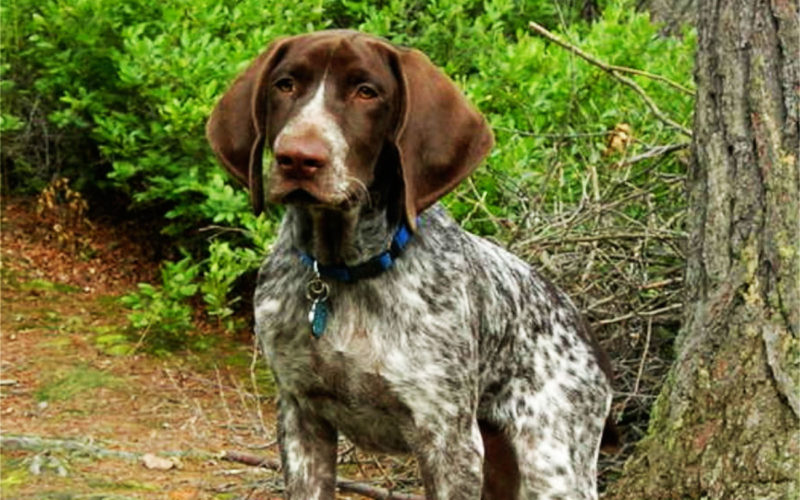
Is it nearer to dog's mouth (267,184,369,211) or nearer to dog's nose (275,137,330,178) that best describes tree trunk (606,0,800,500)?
dog's mouth (267,184,369,211)

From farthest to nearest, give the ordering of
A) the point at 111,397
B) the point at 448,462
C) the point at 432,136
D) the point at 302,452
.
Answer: the point at 111,397 < the point at 302,452 < the point at 448,462 < the point at 432,136

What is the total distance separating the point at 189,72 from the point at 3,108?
1.99 metres

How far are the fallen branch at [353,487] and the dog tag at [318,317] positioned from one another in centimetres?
146

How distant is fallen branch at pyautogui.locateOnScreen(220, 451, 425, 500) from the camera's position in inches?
198

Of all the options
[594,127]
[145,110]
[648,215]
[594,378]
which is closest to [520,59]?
[594,127]

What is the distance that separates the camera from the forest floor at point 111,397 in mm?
5379

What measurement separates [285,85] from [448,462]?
1.12 metres

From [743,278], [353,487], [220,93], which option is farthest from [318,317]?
[220,93]

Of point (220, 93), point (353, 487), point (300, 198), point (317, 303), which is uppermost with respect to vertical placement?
point (300, 198)

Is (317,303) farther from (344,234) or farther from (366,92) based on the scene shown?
(366,92)

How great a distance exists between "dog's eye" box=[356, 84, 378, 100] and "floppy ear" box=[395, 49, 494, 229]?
0.09 metres

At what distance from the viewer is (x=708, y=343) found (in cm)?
431

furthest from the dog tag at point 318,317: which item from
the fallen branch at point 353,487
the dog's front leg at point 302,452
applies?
the fallen branch at point 353,487

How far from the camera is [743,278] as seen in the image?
13.9 feet
